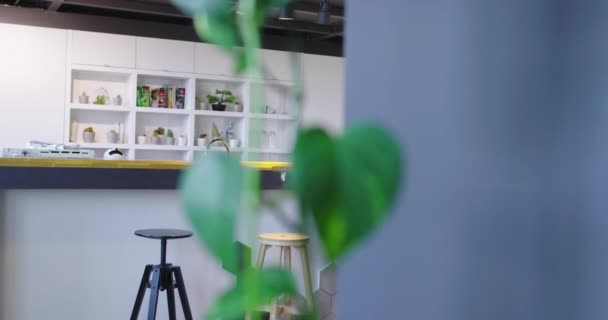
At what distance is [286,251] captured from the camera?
4.31 meters

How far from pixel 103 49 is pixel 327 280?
3660 mm

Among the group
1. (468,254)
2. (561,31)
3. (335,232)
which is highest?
(561,31)

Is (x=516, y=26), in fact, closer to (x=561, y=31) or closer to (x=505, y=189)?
(x=561, y=31)

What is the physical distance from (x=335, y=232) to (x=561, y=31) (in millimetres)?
761

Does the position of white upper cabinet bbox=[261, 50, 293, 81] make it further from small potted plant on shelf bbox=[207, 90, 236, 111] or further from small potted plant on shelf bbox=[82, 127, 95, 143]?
small potted plant on shelf bbox=[82, 127, 95, 143]

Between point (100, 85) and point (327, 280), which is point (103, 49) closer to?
point (100, 85)

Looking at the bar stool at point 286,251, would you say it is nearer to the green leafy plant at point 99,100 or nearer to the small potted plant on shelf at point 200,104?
the green leafy plant at point 99,100

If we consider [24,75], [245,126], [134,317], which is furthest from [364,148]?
[245,126]

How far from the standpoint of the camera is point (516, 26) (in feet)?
4.16

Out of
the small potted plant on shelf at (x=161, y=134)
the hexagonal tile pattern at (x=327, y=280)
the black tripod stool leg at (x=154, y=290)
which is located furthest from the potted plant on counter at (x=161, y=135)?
the black tripod stool leg at (x=154, y=290)

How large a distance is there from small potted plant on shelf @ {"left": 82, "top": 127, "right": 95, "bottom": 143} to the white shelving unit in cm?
6

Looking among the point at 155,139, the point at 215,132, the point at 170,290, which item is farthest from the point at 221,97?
the point at 170,290

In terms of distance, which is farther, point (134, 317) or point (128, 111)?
point (128, 111)

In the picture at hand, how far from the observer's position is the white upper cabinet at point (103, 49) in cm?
727
